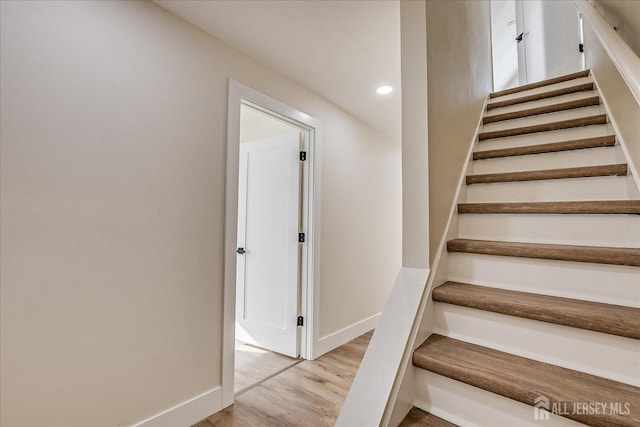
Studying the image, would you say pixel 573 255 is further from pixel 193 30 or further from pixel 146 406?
pixel 193 30

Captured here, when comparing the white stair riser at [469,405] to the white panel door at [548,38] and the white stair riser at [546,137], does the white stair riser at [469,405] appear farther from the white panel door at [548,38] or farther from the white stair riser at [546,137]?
the white panel door at [548,38]

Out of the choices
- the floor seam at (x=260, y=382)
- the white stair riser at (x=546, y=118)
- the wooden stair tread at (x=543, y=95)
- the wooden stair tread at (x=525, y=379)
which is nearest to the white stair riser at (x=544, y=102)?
the wooden stair tread at (x=543, y=95)

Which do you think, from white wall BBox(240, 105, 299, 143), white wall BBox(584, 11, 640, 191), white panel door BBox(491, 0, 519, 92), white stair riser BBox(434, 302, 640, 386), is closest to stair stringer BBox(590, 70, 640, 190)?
white wall BBox(584, 11, 640, 191)

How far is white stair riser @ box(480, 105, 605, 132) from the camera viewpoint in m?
1.81

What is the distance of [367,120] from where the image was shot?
11.0 ft

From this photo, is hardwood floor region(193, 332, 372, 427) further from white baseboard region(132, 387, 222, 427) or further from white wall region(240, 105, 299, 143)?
white wall region(240, 105, 299, 143)

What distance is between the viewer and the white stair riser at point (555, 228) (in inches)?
49.1

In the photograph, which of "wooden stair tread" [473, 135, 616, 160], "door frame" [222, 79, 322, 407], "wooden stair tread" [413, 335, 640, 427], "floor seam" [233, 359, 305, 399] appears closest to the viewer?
"wooden stair tread" [413, 335, 640, 427]

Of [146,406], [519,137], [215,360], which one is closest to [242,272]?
[215,360]

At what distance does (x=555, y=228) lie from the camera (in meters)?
1.41

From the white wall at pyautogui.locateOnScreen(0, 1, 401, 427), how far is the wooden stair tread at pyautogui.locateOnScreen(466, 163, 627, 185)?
1.63 meters

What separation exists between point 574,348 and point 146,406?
1.94 meters

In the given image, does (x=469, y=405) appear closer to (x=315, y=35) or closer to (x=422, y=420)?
(x=422, y=420)

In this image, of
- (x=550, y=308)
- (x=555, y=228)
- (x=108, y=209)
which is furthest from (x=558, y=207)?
(x=108, y=209)
